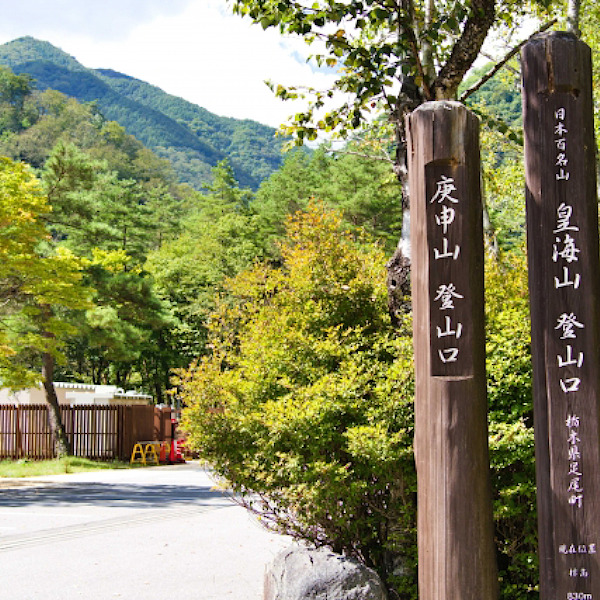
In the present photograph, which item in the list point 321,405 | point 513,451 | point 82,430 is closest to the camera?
point 513,451

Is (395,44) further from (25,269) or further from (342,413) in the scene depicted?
(25,269)

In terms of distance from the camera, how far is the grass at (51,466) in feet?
71.6

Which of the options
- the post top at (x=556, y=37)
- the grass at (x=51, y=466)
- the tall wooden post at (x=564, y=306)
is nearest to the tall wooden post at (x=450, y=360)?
the tall wooden post at (x=564, y=306)

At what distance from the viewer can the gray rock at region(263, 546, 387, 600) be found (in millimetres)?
5332

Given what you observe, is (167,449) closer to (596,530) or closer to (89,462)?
(89,462)

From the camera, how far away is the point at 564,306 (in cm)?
409

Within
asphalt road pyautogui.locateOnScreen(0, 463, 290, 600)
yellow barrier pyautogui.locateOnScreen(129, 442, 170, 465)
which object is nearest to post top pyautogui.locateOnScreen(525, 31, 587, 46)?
asphalt road pyautogui.locateOnScreen(0, 463, 290, 600)

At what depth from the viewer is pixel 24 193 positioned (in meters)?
17.9

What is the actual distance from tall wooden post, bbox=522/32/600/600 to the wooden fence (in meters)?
23.9

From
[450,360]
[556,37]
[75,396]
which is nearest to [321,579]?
[450,360]

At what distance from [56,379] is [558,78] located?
40.3m

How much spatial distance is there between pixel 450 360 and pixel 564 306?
0.67 m

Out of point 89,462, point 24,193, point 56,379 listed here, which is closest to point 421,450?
point 24,193

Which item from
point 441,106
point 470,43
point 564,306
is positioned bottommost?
point 564,306
